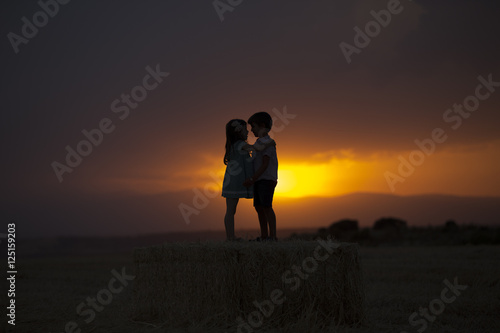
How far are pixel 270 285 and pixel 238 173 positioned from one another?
2.07 metres

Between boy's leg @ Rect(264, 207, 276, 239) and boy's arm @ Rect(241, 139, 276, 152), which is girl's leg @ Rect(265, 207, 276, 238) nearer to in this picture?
boy's leg @ Rect(264, 207, 276, 239)

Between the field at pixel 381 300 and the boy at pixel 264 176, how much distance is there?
65.1 inches

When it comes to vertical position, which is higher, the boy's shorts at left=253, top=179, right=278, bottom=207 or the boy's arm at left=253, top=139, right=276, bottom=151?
the boy's arm at left=253, top=139, right=276, bottom=151

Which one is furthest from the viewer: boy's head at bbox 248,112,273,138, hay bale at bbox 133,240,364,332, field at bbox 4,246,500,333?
boy's head at bbox 248,112,273,138

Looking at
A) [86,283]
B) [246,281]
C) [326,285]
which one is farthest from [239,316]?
[86,283]

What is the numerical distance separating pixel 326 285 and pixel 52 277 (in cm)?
812

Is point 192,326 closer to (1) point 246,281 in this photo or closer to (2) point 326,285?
(1) point 246,281

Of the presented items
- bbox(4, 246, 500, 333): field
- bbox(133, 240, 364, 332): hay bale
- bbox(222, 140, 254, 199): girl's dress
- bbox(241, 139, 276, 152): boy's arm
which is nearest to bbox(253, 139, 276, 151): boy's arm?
bbox(241, 139, 276, 152): boy's arm

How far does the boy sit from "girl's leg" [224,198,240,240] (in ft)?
1.05

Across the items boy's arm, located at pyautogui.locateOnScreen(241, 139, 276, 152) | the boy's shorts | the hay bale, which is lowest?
the hay bale

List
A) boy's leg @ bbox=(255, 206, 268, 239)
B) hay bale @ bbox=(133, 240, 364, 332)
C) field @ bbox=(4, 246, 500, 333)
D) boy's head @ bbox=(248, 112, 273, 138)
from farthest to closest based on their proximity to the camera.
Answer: boy's head @ bbox=(248, 112, 273, 138)
boy's leg @ bbox=(255, 206, 268, 239)
field @ bbox=(4, 246, 500, 333)
hay bale @ bbox=(133, 240, 364, 332)

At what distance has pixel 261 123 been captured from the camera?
6.74 metres

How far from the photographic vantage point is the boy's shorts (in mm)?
6547

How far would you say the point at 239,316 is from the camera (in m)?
5.04
